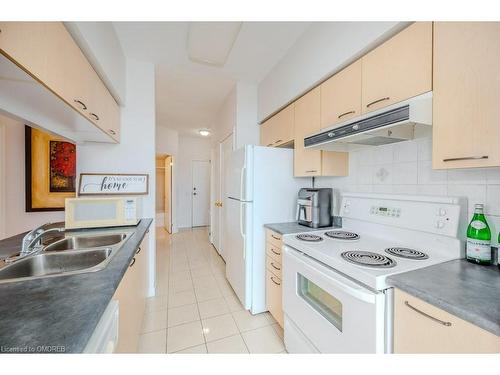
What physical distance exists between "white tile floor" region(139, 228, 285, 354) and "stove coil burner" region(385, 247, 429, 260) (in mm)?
1101

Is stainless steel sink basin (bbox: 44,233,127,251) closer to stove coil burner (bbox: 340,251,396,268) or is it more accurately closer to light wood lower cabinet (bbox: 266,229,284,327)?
light wood lower cabinet (bbox: 266,229,284,327)

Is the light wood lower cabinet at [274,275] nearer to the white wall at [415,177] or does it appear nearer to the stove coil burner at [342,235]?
the stove coil burner at [342,235]

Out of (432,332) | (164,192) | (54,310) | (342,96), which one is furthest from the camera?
(164,192)

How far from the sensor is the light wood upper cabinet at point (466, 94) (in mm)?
794

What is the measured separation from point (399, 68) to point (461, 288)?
43.2 inches

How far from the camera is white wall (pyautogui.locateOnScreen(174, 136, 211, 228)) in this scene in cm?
570

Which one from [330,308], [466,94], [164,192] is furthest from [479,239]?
[164,192]

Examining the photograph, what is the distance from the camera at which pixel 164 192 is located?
6203 millimetres

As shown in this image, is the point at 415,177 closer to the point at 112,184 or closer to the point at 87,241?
the point at 87,241

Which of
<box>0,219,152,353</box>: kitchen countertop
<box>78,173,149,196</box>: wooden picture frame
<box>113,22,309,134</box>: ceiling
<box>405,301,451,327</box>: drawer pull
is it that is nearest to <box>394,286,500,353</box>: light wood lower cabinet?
<box>405,301,451,327</box>: drawer pull

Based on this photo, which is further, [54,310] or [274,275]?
[274,275]

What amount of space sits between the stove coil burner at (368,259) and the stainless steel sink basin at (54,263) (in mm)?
1228

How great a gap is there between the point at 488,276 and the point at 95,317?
4.92 ft

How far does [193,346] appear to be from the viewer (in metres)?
1.54
